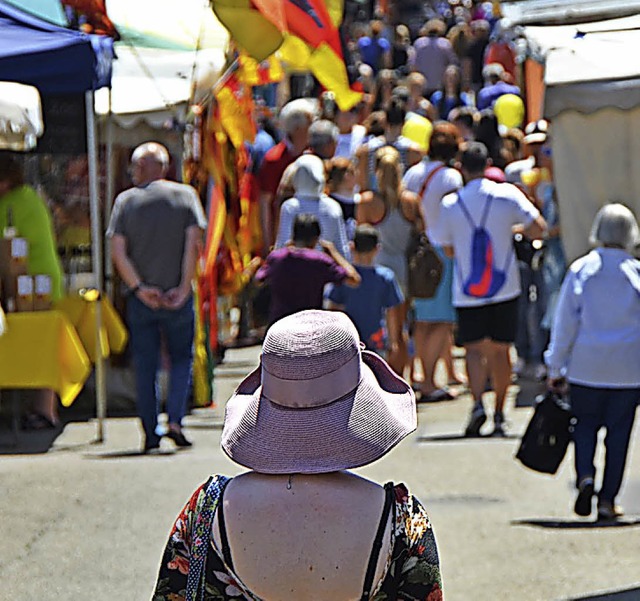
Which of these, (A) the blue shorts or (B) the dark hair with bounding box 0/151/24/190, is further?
(A) the blue shorts

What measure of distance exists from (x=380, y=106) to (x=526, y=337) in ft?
30.2

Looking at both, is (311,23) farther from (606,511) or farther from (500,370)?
(606,511)

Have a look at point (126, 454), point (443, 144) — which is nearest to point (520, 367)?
point (443, 144)

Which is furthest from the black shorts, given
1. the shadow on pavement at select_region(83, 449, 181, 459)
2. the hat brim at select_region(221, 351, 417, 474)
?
the hat brim at select_region(221, 351, 417, 474)

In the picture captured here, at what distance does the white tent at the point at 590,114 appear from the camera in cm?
892

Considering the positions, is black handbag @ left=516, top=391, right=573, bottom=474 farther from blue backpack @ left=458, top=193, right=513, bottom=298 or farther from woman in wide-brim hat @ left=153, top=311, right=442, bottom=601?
woman in wide-brim hat @ left=153, top=311, right=442, bottom=601

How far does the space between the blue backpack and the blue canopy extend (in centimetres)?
241

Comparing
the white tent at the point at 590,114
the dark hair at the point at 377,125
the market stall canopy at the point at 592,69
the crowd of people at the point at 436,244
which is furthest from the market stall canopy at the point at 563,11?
the dark hair at the point at 377,125

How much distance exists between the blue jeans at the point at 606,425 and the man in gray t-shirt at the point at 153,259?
2668 millimetres

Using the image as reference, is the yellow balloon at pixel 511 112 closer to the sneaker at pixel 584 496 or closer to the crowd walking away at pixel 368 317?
the crowd walking away at pixel 368 317

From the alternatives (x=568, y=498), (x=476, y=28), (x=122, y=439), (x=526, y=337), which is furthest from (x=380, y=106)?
(x=568, y=498)

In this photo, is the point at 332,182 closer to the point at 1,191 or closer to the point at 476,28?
the point at 1,191

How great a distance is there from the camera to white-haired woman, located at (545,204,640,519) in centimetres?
730

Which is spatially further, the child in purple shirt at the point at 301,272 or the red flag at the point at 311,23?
the red flag at the point at 311,23
